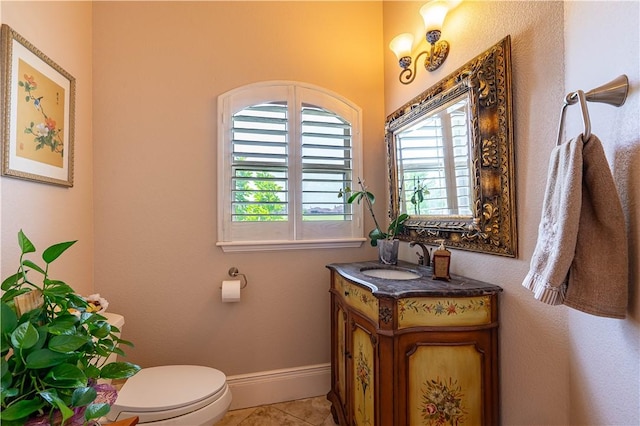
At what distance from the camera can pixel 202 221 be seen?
73.4 inches

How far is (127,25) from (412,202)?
2028 mm

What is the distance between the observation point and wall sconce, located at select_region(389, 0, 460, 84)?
1444 millimetres

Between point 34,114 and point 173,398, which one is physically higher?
point 34,114

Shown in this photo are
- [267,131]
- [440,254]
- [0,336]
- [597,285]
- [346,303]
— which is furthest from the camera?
[267,131]

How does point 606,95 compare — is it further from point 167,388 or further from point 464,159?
point 167,388

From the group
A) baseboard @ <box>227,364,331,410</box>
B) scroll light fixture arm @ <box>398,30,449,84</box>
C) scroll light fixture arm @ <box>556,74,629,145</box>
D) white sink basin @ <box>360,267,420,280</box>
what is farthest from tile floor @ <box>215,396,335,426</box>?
scroll light fixture arm @ <box>398,30,449,84</box>

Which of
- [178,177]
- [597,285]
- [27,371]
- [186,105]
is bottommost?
[27,371]

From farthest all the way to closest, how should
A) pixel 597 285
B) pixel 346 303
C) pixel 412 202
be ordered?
1. pixel 412 202
2. pixel 346 303
3. pixel 597 285

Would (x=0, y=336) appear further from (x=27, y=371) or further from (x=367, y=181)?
(x=367, y=181)

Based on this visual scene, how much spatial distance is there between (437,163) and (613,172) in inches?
30.3

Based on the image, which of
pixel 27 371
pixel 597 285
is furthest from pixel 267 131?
pixel 597 285

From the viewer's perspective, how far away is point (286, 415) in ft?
5.96

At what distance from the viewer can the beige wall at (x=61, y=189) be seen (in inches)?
47.9

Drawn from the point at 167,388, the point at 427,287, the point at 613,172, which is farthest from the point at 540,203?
the point at 167,388
